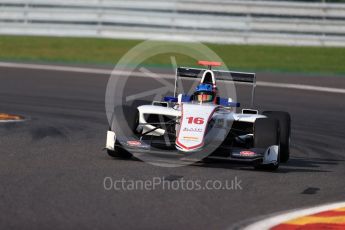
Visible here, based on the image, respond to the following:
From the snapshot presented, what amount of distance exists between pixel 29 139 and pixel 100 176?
2974 millimetres

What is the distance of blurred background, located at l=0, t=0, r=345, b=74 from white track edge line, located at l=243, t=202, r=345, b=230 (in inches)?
602

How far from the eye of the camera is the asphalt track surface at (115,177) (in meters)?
7.42

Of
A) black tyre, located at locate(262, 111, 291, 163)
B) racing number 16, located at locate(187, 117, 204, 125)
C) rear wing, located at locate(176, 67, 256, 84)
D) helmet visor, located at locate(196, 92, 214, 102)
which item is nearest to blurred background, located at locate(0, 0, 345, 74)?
rear wing, located at locate(176, 67, 256, 84)

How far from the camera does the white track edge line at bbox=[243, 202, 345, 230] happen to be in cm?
733

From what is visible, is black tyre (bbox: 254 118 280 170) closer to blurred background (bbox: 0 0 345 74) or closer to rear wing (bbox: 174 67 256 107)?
Answer: rear wing (bbox: 174 67 256 107)

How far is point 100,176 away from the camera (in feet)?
30.8

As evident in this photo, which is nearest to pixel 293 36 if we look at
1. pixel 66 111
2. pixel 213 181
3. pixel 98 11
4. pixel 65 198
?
pixel 98 11

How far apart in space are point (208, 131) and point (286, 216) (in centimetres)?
301

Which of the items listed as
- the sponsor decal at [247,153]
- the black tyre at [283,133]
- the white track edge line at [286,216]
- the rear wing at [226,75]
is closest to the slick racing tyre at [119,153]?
the sponsor decal at [247,153]

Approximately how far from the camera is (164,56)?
24812 mm

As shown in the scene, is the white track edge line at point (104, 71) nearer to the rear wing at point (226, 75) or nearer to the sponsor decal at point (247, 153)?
the rear wing at point (226, 75)

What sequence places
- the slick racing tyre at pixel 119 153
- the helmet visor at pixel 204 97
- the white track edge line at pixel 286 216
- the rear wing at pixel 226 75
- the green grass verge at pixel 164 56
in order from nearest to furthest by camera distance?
the white track edge line at pixel 286 216 → the slick racing tyre at pixel 119 153 → the helmet visor at pixel 204 97 → the rear wing at pixel 226 75 → the green grass verge at pixel 164 56

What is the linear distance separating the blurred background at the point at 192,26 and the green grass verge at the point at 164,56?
0.03 metres

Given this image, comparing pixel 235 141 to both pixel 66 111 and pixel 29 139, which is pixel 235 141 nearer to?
pixel 29 139
